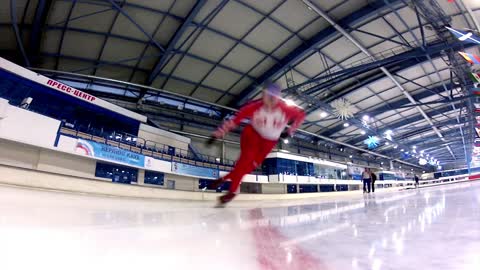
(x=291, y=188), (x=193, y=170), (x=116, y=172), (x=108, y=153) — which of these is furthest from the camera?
(x=291, y=188)

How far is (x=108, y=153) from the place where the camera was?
1240cm

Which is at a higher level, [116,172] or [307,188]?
[116,172]

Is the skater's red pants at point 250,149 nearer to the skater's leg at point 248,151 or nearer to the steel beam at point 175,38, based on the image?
the skater's leg at point 248,151

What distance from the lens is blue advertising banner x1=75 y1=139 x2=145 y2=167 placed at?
1144 centimetres

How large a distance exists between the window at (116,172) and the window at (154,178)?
792mm

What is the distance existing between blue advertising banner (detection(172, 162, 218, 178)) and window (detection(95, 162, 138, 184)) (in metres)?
2.51

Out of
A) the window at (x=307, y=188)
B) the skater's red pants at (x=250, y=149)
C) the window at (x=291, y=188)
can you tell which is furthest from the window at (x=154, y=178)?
the window at (x=307, y=188)

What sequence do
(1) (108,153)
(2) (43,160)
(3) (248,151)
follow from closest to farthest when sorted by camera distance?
(3) (248,151) → (2) (43,160) → (1) (108,153)

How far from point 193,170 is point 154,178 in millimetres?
2703

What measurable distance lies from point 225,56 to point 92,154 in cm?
869

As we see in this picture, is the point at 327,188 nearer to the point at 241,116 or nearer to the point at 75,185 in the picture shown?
the point at 75,185

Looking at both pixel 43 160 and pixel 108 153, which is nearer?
pixel 43 160

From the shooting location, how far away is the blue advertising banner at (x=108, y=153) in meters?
11.4

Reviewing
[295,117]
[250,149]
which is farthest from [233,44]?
[250,149]
